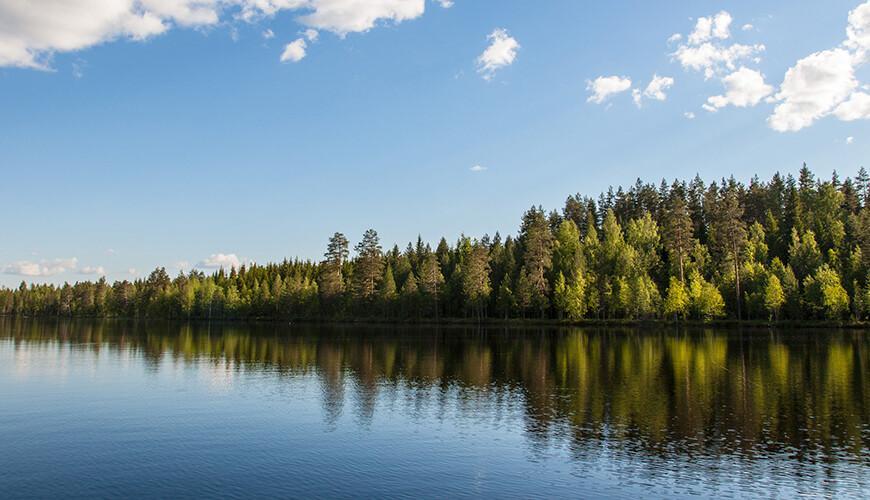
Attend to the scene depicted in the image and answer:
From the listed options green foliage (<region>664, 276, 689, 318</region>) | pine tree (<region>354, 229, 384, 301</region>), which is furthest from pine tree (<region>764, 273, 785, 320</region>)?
pine tree (<region>354, 229, 384, 301</region>)

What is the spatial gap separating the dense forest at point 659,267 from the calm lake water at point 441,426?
58894mm

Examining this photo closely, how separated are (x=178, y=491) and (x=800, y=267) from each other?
14680cm

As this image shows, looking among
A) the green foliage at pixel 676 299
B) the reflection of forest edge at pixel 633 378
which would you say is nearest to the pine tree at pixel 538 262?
the green foliage at pixel 676 299

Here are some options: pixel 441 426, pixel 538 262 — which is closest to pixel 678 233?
pixel 538 262

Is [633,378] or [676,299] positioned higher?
[676,299]

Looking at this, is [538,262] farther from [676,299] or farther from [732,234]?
[732,234]

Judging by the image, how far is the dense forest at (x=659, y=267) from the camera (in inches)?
5197

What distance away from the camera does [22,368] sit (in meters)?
67.5

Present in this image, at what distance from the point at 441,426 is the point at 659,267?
130477mm

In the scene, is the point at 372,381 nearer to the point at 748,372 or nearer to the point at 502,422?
the point at 502,422

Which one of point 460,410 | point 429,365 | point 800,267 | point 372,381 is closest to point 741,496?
point 460,410

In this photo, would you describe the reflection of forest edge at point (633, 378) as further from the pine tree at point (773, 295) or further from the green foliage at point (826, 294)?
the green foliage at point (826, 294)

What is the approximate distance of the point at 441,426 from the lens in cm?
3900

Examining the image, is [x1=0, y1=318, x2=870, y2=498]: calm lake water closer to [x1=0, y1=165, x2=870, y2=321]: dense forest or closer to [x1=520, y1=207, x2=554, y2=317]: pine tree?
[x1=0, y1=165, x2=870, y2=321]: dense forest
